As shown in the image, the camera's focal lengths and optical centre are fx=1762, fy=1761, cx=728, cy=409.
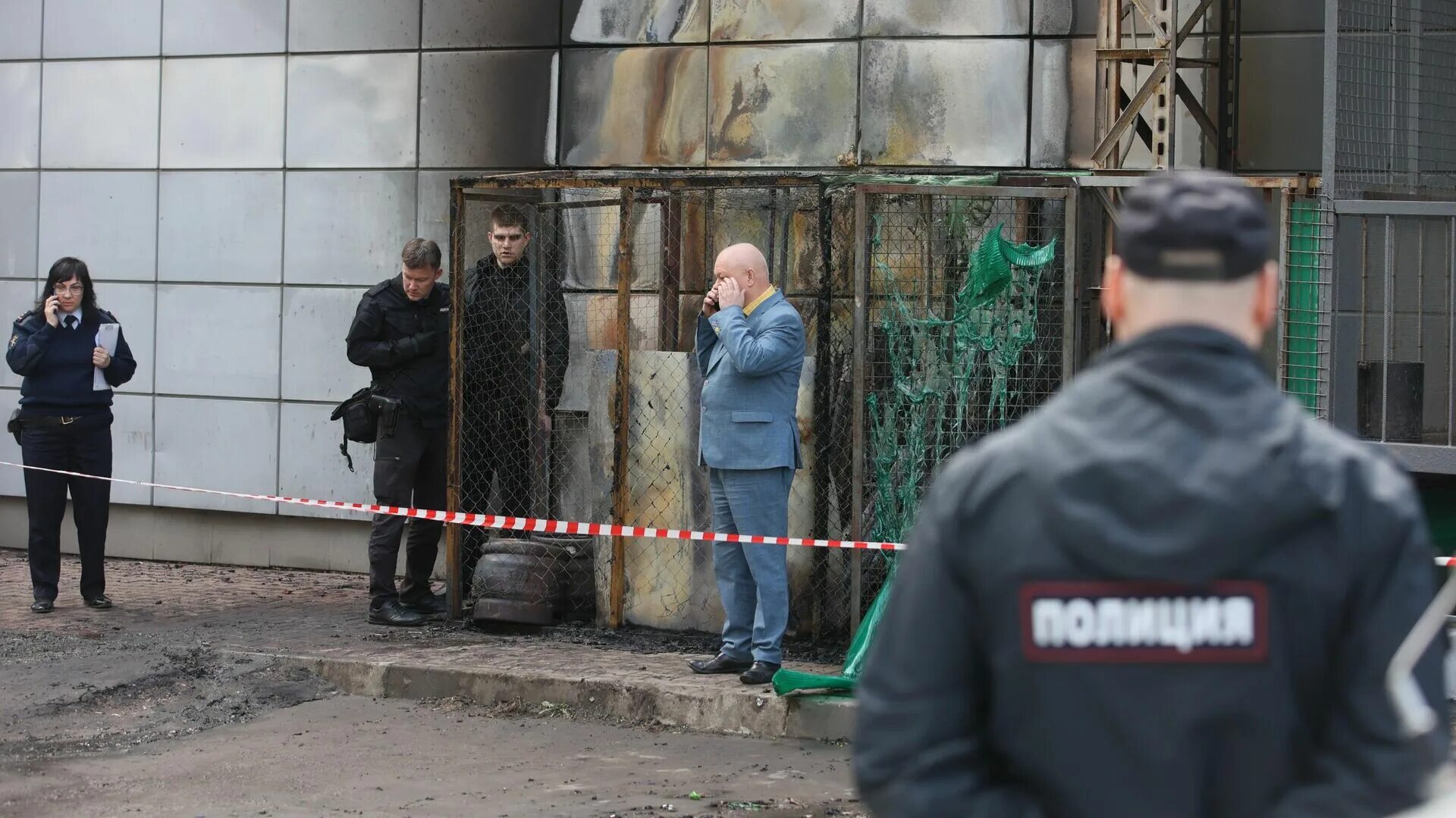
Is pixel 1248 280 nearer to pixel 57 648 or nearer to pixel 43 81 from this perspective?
pixel 57 648

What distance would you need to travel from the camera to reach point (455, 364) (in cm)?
883

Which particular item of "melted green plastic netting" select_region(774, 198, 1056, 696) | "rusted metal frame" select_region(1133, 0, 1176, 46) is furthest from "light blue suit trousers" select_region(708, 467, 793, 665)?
"rusted metal frame" select_region(1133, 0, 1176, 46)

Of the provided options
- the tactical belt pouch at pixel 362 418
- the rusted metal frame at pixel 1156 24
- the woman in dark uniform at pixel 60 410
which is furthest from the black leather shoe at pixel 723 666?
the woman in dark uniform at pixel 60 410

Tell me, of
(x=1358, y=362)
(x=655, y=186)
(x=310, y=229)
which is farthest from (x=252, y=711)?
(x=1358, y=362)

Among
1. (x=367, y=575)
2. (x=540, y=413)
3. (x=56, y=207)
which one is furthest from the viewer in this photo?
(x=56, y=207)

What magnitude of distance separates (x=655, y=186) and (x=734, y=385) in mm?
1266

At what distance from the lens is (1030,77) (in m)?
9.34

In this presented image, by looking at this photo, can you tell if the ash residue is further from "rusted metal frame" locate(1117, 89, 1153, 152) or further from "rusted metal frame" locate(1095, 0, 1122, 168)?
"rusted metal frame" locate(1117, 89, 1153, 152)

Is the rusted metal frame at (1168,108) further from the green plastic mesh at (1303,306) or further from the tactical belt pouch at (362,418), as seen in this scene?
the tactical belt pouch at (362,418)

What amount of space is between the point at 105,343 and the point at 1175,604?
8.40 metres

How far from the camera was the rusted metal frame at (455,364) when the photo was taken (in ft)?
28.8

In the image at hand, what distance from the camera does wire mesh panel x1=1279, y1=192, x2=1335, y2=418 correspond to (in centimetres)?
737

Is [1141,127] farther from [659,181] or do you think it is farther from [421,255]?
[421,255]

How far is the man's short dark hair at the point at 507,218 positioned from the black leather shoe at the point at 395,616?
6.64ft
